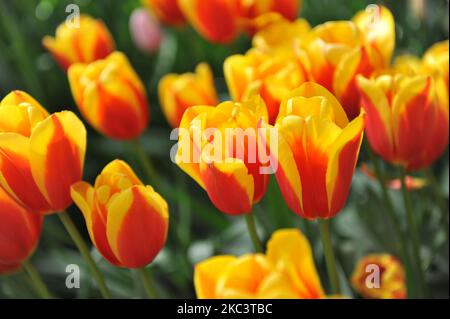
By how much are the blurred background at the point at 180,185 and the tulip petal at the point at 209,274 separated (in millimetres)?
285

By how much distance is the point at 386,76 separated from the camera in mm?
614

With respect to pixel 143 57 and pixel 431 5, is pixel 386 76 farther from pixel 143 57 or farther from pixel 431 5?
pixel 143 57

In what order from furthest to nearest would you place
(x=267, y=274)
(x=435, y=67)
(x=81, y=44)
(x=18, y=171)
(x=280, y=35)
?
(x=81, y=44) → (x=280, y=35) → (x=435, y=67) → (x=18, y=171) → (x=267, y=274)

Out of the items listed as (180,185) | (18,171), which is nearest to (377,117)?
(18,171)

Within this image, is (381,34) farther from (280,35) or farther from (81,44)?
(81,44)

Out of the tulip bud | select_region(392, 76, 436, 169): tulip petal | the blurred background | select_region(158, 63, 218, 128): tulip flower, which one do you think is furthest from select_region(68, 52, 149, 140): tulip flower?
the tulip bud

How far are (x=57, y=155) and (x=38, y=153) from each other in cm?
1

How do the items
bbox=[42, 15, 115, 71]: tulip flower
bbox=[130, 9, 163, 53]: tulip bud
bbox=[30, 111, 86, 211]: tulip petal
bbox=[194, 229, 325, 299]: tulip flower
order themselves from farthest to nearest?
bbox=[130, 9, 163, 53]: tulip bud < bbox=[42, 15, 115, 71]: tulip flower < bbox=[30, 111, 86, 211]: tulip petal < bbox=[194, 229, 325, 299]: tulip flower

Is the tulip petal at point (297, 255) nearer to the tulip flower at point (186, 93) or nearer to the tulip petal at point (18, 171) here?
the tulip petal at point (18, 171)

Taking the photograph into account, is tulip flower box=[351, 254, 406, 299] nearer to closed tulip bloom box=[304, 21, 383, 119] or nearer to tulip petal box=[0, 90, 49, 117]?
closed tulip bloom box=[304, 21, 383, 119]

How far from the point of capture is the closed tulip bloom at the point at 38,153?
1.77 feet

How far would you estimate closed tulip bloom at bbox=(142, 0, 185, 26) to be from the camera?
95 cm

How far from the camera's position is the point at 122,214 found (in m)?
0.54

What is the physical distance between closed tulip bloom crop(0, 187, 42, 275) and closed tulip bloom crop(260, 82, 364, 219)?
18 centimetres
